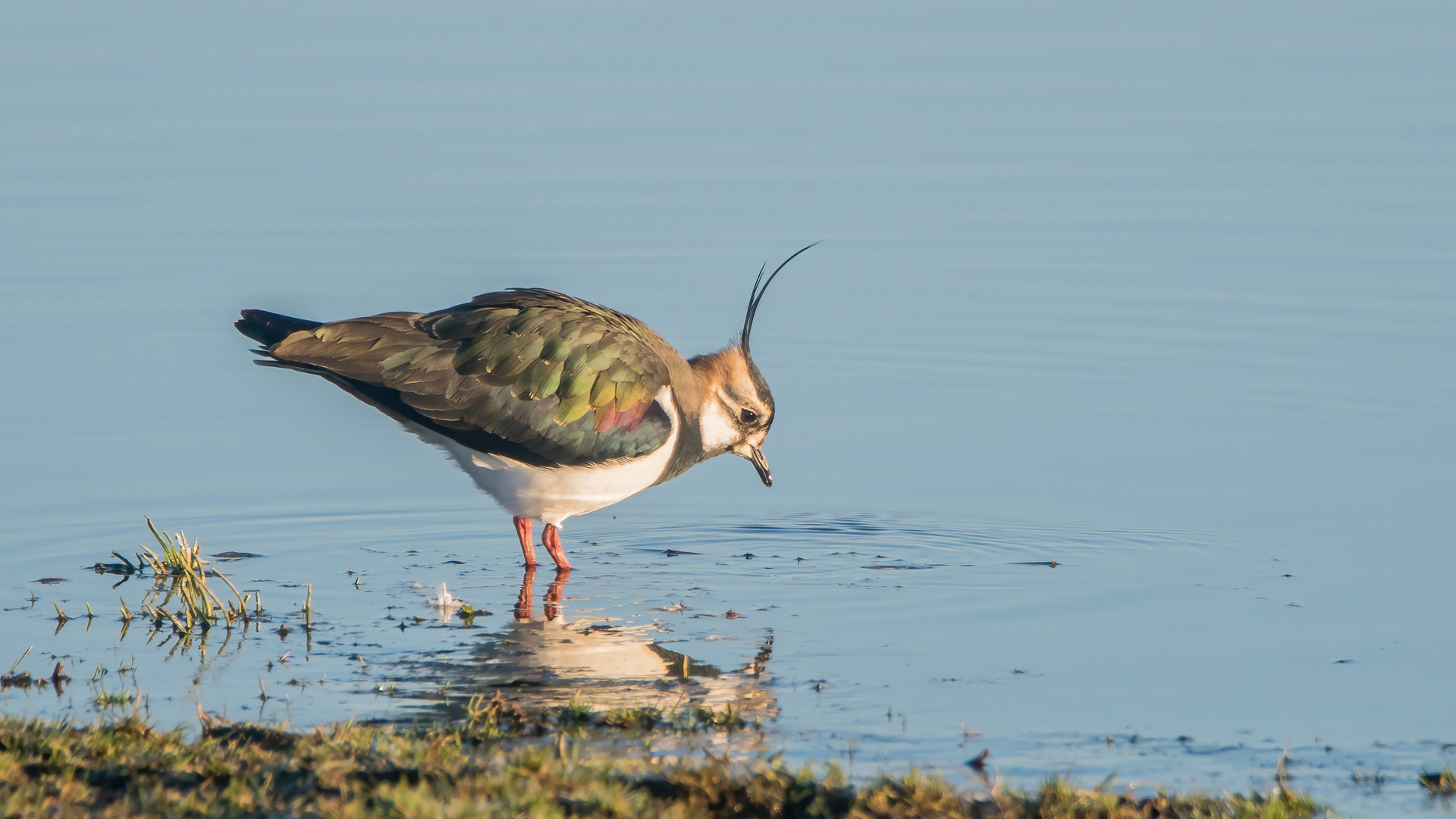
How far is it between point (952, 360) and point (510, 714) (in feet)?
24.3

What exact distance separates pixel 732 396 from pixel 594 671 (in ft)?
8.86

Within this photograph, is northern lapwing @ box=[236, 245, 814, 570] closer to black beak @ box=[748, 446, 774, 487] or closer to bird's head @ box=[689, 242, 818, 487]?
bird's head @ box=[689, 242, 818, 487]

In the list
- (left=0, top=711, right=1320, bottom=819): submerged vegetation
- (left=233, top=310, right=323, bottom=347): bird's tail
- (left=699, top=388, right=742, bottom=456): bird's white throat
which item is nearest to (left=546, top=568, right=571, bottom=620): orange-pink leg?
(left=699, top=388, right=742, bottom=456): bird's white throat

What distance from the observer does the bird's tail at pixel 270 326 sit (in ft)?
30.0

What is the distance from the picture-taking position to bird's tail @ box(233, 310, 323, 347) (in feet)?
30.0

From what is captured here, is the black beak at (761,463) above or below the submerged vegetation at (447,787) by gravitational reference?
above

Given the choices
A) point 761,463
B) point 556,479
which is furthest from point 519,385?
point 761,463

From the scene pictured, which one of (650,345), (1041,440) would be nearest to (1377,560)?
(1041,440)

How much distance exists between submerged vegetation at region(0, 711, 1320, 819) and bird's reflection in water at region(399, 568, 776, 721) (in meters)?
1.18

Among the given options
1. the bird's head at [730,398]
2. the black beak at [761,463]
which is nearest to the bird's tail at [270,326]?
the bird's head at [730,398]

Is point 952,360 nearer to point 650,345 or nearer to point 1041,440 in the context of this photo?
point 1041,440

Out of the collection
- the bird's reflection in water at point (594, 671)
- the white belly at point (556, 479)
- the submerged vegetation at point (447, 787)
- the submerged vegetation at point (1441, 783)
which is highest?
the white belly at point (556, 479)

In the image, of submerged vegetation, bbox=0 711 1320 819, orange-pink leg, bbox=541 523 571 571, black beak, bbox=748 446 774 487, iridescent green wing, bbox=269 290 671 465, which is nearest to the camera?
submerged vegetation, bbox=0 711 1320 819

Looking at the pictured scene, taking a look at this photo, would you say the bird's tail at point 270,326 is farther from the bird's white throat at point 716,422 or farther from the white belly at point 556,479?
the bird's white throat at point 716,422
